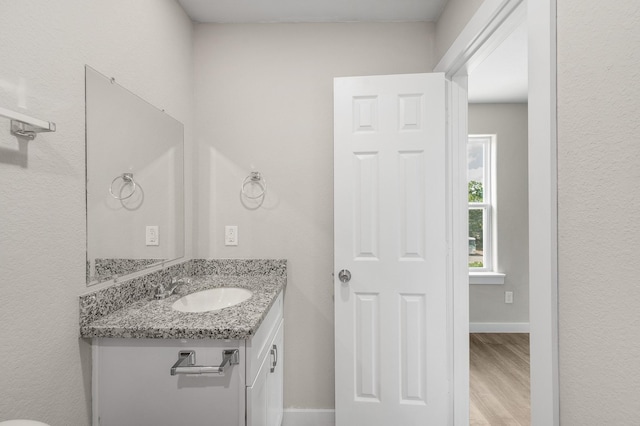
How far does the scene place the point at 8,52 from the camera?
3.06 ft

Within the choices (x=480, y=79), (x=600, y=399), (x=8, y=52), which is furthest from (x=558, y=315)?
(x=480, y=79)

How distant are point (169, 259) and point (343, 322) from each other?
3.50 feet

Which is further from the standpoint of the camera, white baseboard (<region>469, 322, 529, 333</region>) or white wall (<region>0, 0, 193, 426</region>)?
white baseboard (<region>469, 322, 529, 333</region>)

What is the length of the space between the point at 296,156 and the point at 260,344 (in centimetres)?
123

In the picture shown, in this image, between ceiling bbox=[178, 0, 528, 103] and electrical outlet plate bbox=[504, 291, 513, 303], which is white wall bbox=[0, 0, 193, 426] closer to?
ceiling bbox=[178, 0, 528, 103]

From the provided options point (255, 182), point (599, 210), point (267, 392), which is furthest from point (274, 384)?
point (599, 210)

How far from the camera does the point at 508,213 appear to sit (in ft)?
12.4

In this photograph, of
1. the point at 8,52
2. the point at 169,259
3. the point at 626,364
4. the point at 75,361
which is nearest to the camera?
the point at 626,364

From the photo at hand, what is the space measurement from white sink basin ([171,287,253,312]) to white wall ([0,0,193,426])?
0.52m

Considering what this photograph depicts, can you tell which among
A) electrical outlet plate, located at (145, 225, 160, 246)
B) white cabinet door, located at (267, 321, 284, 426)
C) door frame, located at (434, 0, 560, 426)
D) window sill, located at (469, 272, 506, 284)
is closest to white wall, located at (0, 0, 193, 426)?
electrical outlet plate, located at (145, 225, 160, 246)

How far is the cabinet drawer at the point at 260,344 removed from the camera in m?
1.21

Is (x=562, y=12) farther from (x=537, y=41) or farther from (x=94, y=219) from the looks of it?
(x=94, y=219)

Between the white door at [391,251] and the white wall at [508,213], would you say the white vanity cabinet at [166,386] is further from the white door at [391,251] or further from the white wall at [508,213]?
the white wall at [508,213]

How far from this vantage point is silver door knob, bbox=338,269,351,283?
78.4 inches
